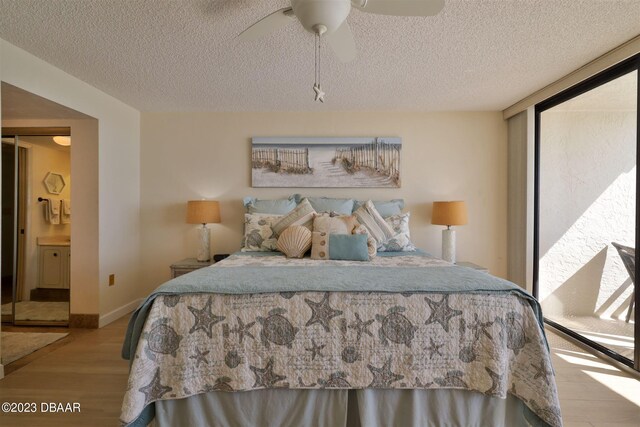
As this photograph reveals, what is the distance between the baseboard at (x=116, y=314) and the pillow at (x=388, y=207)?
108 inches

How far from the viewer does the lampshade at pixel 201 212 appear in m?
3.21

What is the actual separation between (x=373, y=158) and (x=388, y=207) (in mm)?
645

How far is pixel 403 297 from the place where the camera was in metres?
1.46

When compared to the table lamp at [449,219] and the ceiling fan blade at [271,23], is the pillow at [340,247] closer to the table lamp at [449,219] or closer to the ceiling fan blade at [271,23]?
the table lamp at [449,219]

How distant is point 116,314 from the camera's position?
3137 millimetres

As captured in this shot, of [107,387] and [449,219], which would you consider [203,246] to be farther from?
[449,219]

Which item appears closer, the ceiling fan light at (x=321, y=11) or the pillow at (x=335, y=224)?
the ceiling fan light at (x=321, y=11)

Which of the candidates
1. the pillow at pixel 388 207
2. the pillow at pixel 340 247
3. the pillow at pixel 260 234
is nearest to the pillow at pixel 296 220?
the pillow at pixel 260 234

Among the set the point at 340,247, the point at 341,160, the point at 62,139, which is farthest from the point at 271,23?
the point at 62,139

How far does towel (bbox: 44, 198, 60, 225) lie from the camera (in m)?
3.42

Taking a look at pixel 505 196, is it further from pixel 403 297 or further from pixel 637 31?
pixel 403 297

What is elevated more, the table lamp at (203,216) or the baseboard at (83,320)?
the table lamp at (203,216)

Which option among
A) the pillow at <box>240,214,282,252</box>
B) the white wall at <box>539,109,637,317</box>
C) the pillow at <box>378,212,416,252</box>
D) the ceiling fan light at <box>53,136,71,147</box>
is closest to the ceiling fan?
the pillow at <box>240,214,282,252</box>

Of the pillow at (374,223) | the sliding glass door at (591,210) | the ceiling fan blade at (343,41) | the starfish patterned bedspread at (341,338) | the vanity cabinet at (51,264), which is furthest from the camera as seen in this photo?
the vanity cabinet at (51,264)
